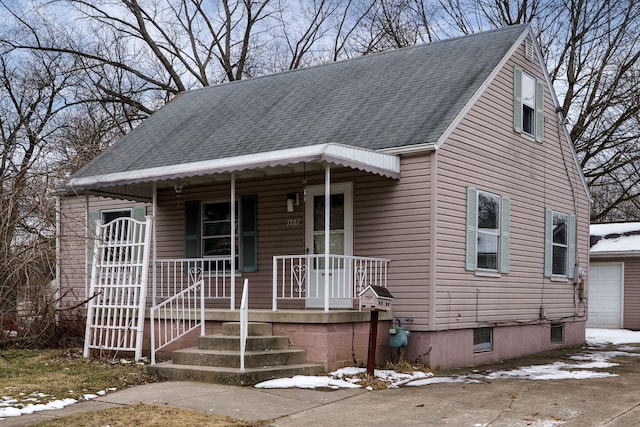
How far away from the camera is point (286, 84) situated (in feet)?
49.9

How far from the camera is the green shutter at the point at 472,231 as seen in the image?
447 inches

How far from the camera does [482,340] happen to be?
12.0 metres

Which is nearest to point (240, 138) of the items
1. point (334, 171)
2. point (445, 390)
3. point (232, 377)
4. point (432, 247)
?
point (334, 171)

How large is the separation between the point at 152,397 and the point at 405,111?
6.07m

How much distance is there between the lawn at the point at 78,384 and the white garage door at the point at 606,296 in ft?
47.9

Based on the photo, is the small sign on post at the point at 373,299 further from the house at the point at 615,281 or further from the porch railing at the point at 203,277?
the house at the point at 615,281

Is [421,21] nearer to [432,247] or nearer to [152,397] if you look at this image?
[432,247]

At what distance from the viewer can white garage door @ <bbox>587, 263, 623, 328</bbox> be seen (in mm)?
20438

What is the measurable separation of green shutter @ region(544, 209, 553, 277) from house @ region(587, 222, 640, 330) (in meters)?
6.94

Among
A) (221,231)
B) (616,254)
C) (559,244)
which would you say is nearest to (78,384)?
(221,231)

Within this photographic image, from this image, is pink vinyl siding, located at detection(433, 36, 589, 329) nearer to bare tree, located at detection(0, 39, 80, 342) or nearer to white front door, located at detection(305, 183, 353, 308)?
white front door, located at detection(305, 183, 353, 308)

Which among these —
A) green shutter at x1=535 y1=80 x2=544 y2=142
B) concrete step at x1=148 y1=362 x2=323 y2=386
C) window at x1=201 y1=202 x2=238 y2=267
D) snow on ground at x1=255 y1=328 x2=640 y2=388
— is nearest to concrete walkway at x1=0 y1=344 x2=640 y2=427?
concrete step at x1=148 y1=362 x2=323 y2=386

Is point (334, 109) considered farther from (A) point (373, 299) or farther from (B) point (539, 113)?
(A) point (373, 299)

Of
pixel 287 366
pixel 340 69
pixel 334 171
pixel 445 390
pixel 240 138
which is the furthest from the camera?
pixel 340 69
